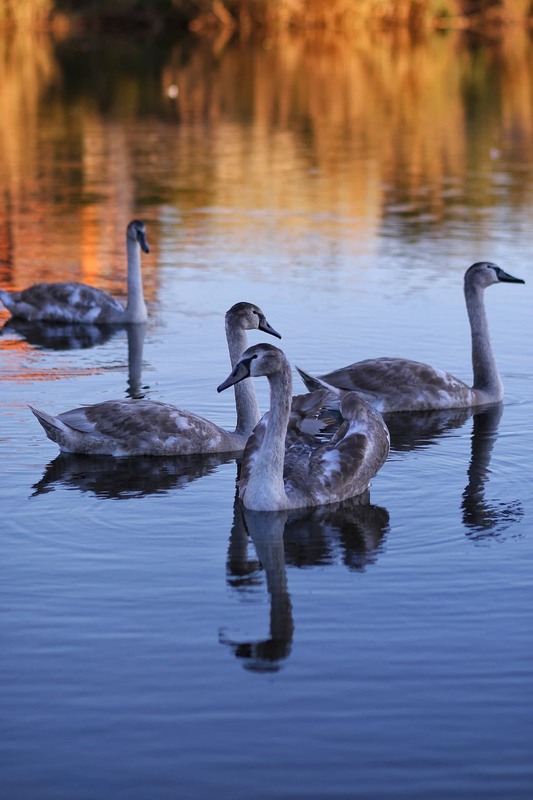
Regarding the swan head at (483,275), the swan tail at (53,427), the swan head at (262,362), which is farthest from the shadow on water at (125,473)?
the swan head at (483,275)

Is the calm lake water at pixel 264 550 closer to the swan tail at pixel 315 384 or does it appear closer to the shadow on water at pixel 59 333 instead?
the shadow on water at pixel 59 333

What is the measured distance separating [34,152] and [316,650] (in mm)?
26394

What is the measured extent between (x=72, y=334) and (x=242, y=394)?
5.25 metres

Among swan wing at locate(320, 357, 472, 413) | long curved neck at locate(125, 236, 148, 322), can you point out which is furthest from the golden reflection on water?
swan wing at locate(320, 357, 472, 413)

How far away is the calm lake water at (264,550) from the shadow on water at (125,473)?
0.03m

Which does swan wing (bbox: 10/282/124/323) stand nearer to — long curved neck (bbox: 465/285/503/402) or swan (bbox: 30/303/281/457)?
long curved neck (bbox: 465/285/503/402)

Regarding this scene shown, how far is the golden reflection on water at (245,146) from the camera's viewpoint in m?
24.6

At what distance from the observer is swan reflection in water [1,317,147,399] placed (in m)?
16.1

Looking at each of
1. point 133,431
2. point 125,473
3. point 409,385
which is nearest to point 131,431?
point 133,431

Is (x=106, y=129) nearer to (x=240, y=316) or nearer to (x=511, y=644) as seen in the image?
(x=240, y=316)

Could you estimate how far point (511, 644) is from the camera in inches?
323

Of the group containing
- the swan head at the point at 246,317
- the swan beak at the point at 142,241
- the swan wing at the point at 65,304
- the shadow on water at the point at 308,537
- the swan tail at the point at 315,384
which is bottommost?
the shadow on water at the point at 308,537

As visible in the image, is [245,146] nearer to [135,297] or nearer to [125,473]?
[135,297]

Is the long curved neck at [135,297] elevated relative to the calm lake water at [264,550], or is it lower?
elevated
